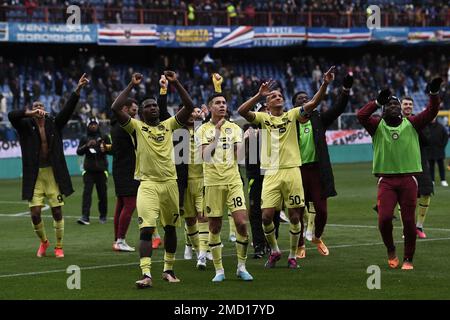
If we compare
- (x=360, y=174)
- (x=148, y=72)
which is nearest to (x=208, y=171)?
(x=360, y=174)

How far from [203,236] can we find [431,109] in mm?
3621

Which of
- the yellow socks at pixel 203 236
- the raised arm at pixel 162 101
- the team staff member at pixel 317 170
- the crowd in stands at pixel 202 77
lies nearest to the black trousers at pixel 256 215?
the team staff member at pixel 317 170

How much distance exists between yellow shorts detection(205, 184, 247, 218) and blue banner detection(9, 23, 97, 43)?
110 ft

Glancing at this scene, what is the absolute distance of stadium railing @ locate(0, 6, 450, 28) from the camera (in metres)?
46.9

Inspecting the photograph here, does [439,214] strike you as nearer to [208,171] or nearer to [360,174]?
[208,171]

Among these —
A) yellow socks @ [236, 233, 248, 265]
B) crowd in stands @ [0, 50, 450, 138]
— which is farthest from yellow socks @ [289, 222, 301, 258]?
crowd in stands @ [0, 50, 450, 138]

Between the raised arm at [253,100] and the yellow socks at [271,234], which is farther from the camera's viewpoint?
the yellow socks at [271,234]

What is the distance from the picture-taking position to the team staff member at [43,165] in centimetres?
1608

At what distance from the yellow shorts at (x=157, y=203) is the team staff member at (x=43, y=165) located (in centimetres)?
312

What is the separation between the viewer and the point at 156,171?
43.3ft

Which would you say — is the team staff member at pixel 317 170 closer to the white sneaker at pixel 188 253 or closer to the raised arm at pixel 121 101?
the white sneaker at pixel 188 253

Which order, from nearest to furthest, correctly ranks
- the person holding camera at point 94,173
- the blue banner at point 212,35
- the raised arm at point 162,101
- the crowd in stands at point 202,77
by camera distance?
the raised arm at point 162,101 → the person holding camera at point 94,173 → the crowd in stands at point 202,77 → the blue banner at point 212,35

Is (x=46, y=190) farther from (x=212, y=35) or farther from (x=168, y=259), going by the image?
(x=212, y=35)

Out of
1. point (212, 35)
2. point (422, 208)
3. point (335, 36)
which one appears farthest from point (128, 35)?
point (422, 208)
